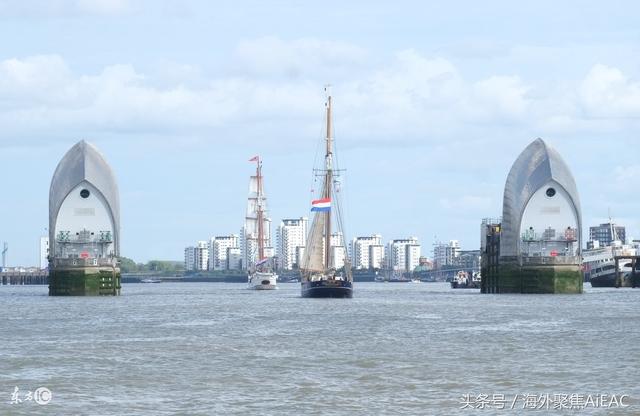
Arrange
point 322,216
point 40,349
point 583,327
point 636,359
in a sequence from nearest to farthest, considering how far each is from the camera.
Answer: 1. point 636,359
2. point 40,349
3. point 583,327
4. point 322,216

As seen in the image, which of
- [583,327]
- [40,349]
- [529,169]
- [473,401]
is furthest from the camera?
[529,169]

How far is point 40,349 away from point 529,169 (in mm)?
83795

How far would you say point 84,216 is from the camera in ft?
448

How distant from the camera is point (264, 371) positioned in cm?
4875

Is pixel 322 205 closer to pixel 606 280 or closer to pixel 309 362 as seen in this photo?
pixel 309 362

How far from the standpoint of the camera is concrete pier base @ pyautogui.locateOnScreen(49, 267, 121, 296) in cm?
13150

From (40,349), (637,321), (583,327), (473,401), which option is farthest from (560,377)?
(637,321)

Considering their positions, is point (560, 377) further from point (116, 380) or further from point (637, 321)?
point (637, 321)
